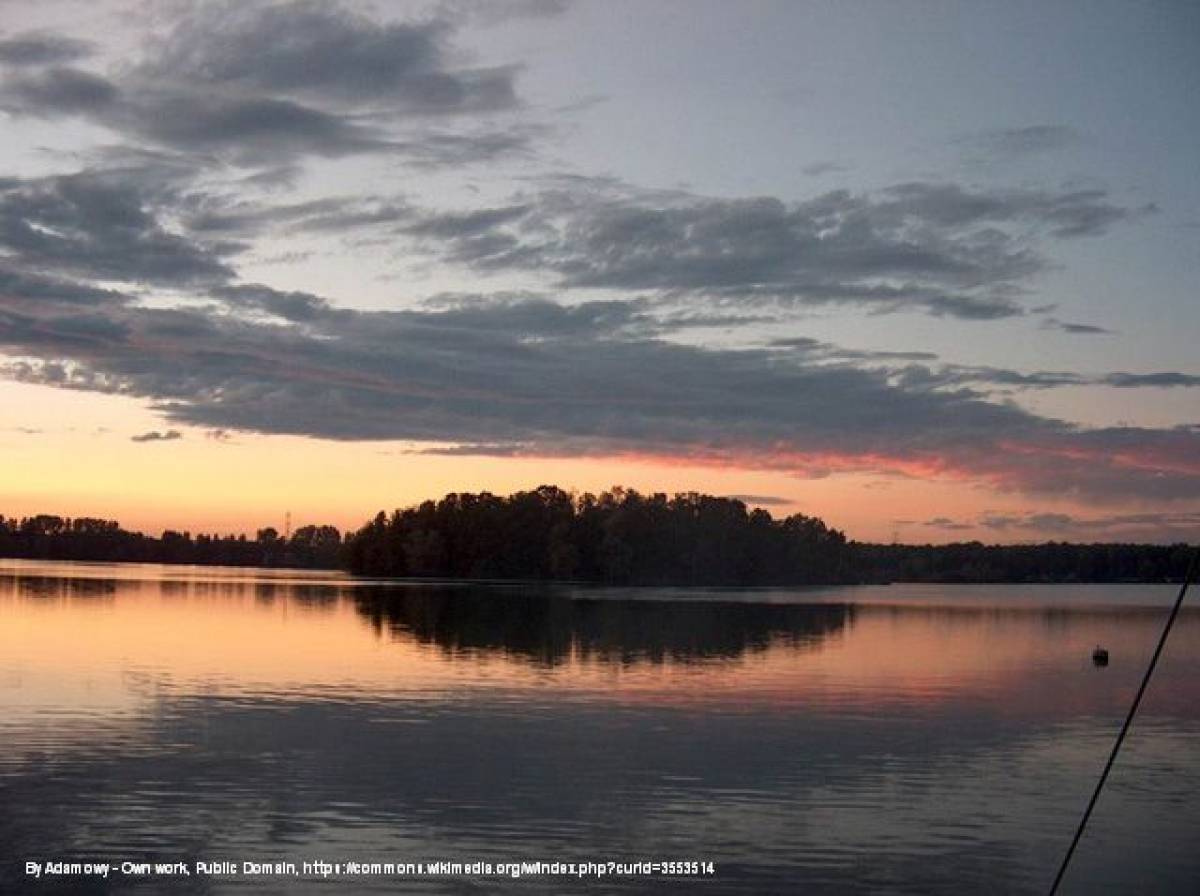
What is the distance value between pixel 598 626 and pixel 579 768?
49.0 m

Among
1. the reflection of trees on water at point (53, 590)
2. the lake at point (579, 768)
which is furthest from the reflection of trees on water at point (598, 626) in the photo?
the reflection of trees on water at point (53, 590)

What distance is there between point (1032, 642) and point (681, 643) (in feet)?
73.6

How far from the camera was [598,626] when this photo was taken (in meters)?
75.6

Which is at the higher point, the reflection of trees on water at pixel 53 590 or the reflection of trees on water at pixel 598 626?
the reflection of trees on water at pixel 53 590

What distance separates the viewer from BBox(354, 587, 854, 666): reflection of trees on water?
57.4 metres

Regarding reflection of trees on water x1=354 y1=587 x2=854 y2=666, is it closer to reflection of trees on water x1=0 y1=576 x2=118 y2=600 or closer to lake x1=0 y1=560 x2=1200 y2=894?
lake x1=0 y1=560 x2=1200 y2=894

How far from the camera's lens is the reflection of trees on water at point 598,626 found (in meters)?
57.4

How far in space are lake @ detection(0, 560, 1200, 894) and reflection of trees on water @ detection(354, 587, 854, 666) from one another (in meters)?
1.13

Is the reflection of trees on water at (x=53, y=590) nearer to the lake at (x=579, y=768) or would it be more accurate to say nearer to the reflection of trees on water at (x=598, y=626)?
the reflection of trees on water at (x=598, y=626)

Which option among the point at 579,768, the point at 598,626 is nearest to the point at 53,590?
the point at 598,626

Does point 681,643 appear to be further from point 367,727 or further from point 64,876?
point 64,876

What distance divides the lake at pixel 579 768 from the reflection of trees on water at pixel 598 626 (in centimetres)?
113

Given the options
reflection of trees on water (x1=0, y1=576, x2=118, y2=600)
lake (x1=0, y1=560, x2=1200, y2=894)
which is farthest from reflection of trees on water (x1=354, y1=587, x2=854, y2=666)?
reflection of trees on water (x1=0, y1=576, x2=118, y2=600)

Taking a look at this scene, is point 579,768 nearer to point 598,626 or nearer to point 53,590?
point 598,626
